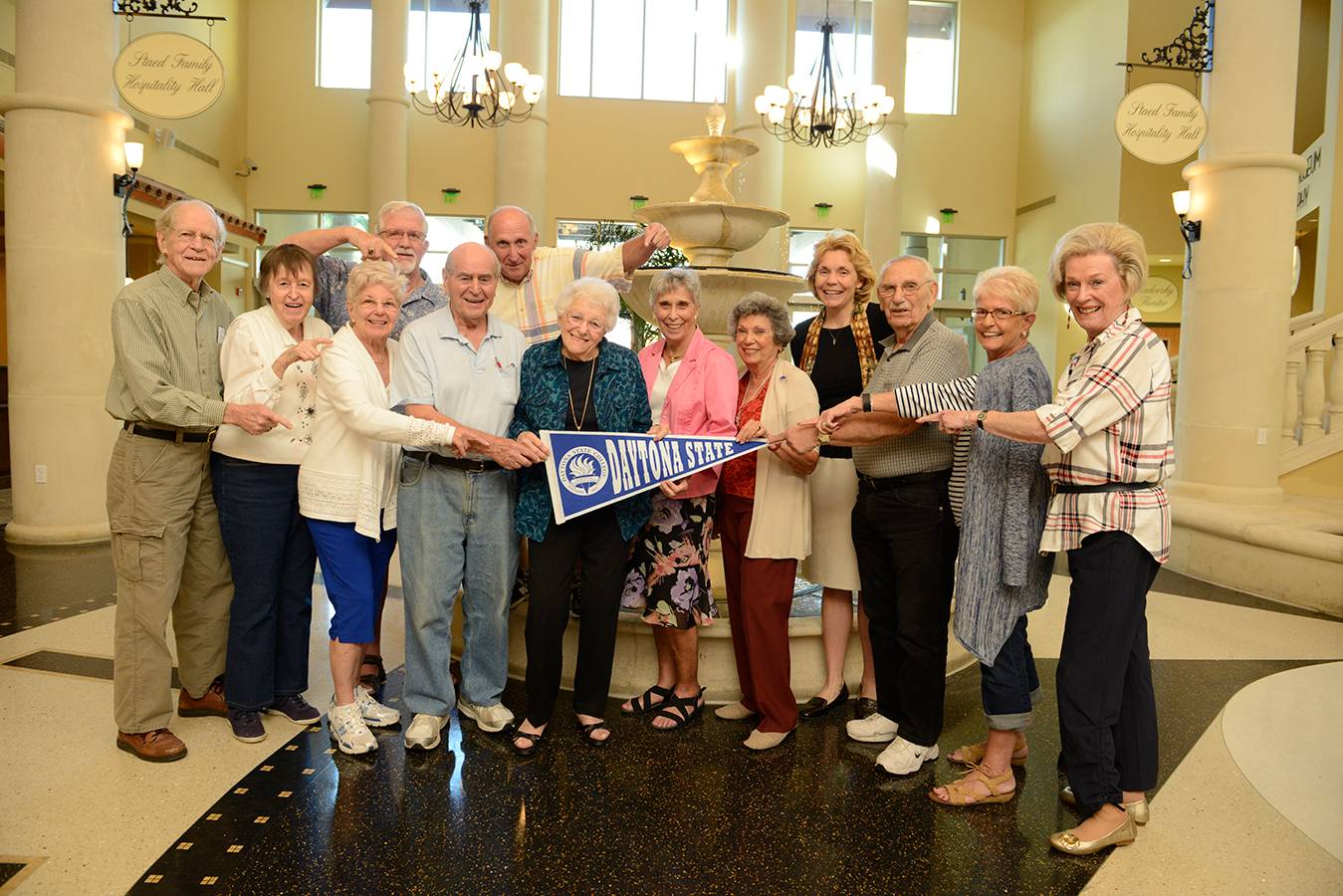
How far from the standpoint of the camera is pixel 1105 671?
273cm

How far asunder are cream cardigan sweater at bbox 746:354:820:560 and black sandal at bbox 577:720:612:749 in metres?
0.85

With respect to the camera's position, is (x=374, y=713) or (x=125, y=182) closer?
(x=374, y=713)

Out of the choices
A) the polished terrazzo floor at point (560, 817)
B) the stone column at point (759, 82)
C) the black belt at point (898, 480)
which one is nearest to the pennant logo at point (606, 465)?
the black belt at point (898, 480)

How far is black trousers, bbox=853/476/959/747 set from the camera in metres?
3.26

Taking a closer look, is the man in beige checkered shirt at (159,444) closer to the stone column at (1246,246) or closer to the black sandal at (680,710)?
the black sandal at (680,710)

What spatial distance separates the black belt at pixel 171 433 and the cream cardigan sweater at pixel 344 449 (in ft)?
1.18

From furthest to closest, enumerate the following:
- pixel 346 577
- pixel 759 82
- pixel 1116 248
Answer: pixel 759 82 → pixel 346 577 → pixel 1116 248

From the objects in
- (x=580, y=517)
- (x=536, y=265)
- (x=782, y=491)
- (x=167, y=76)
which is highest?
(x=167, y=76)

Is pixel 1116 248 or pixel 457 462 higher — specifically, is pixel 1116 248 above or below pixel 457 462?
above

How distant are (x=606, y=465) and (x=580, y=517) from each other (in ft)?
0.85

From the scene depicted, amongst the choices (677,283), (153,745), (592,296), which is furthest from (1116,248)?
(153,745)

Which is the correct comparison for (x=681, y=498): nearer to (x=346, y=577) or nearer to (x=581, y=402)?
(x=581, y=402)

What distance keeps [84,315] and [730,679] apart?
5.71 metres

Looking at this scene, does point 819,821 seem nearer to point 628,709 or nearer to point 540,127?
point 628,709
